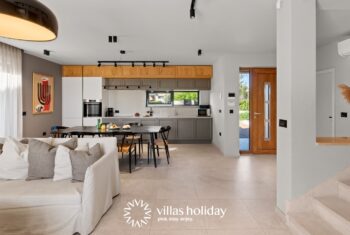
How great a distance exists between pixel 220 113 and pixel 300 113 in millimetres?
4026

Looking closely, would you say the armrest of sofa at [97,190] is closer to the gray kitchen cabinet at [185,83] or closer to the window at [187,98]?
the gray kitchen cabinet at [185,83]

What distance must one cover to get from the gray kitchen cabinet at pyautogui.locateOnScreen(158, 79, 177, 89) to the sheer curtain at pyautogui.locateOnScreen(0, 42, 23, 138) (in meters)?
3.98

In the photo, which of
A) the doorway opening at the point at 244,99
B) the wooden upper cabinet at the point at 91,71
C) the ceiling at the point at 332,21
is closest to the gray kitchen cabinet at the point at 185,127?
the doorway opening at the point at 244,99

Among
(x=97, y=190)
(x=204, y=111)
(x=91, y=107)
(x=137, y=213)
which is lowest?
(x=137, y=213)

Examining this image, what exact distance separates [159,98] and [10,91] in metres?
4.38

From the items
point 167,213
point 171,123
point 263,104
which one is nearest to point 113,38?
point 167,213

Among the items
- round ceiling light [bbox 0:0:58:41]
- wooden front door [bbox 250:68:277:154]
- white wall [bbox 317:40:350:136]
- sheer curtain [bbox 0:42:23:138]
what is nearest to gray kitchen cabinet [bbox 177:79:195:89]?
wooden front door [bbox 250:68:277:154]

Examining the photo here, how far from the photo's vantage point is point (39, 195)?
2400mm

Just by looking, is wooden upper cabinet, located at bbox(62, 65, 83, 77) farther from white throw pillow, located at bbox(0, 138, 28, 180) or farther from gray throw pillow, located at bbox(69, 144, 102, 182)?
gray throw pillow, located at bbox(69, 144, 102, 182)

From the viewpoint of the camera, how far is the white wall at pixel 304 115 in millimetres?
2672

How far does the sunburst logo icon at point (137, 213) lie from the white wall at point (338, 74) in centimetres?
390

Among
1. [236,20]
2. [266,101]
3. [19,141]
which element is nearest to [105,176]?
[19,141]

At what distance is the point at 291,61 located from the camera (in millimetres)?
2678

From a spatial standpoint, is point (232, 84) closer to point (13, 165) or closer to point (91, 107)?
point (91, 107)
